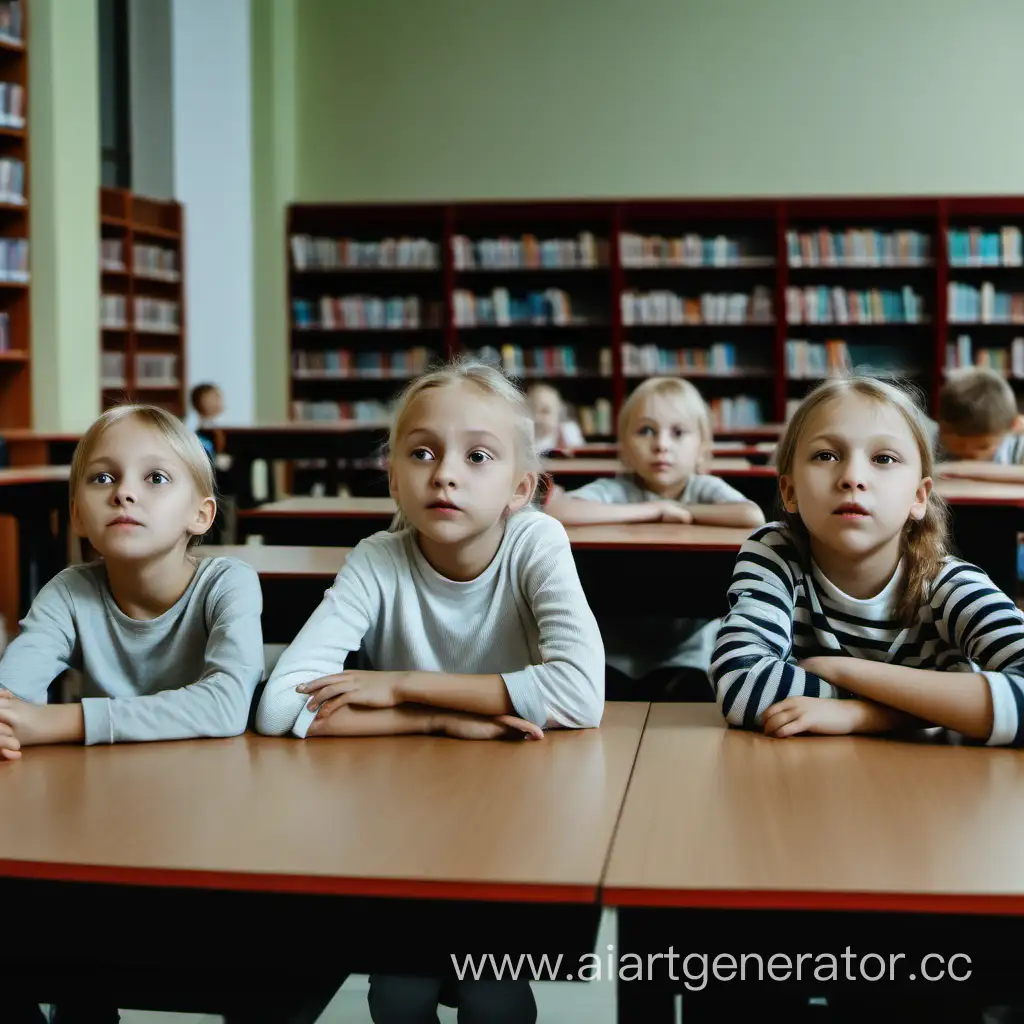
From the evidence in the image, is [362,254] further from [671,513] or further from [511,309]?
[671,513]

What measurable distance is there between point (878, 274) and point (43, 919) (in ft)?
26.7

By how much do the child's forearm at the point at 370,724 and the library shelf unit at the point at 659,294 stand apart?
6988 mm

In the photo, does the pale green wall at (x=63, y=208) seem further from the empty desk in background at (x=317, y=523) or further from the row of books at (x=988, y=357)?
the row of books at (x=988, y=357)

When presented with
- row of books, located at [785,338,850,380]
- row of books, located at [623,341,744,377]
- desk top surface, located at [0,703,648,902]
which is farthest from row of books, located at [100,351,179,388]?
desk top surface, located at [0,703,648,902]

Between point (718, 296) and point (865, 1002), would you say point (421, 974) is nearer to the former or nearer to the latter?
point (865, 1002)

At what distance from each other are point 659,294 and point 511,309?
980mm

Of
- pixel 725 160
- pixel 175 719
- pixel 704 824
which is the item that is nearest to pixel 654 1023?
pixel 704 824

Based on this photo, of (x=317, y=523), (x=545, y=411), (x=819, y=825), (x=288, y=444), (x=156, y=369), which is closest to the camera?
(x=819, y=825)

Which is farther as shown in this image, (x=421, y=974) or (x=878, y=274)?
(x=878, y=274)

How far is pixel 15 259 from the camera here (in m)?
6.36

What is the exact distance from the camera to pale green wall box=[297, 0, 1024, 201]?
846 centimetres

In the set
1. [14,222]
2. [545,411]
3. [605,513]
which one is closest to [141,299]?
[14,222]

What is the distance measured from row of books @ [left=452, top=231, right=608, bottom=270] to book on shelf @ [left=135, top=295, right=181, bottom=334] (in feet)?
6.36

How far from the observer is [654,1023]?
2.86 ft
